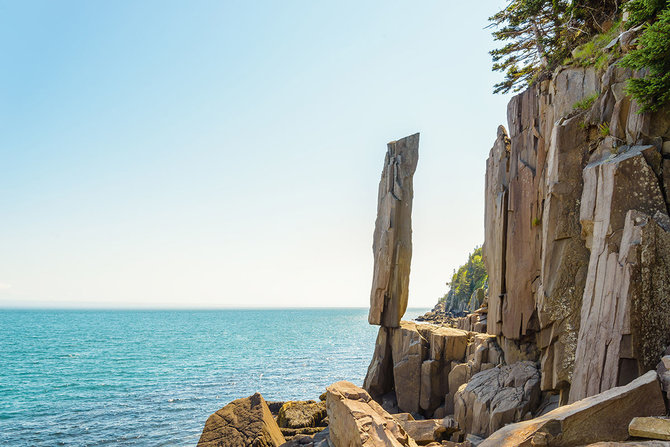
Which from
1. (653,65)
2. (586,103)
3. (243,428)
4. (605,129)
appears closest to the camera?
(653,65)

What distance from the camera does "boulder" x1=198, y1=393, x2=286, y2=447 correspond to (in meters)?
13.2

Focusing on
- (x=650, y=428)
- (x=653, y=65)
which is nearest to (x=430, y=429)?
(x=650, y=428)

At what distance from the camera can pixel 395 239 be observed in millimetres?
22734

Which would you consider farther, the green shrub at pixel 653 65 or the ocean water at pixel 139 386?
the ocean water at pixel 139 386

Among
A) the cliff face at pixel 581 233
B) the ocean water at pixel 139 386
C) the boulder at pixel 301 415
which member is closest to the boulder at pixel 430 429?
the cliff face at pixel 581 233

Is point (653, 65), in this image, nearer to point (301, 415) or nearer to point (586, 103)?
point (586, 103)

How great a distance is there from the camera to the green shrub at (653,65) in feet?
29.7

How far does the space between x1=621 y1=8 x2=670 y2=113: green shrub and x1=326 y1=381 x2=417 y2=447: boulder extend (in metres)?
9.35

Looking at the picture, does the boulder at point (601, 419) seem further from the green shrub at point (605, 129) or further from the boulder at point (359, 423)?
the green shrub at point (605, 129)

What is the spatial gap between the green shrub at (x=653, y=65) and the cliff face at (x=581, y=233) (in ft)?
1.94

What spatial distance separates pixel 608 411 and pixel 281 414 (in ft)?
48.6

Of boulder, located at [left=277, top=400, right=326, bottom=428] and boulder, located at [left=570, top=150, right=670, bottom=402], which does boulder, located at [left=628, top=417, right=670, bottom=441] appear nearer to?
boulder, located at [left=570, top=150, right=670, bottom=402]

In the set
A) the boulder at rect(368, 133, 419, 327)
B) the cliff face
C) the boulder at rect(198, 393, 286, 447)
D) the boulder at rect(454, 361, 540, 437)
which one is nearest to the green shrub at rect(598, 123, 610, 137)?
the cliff face

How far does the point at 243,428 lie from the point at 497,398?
7.99 m
